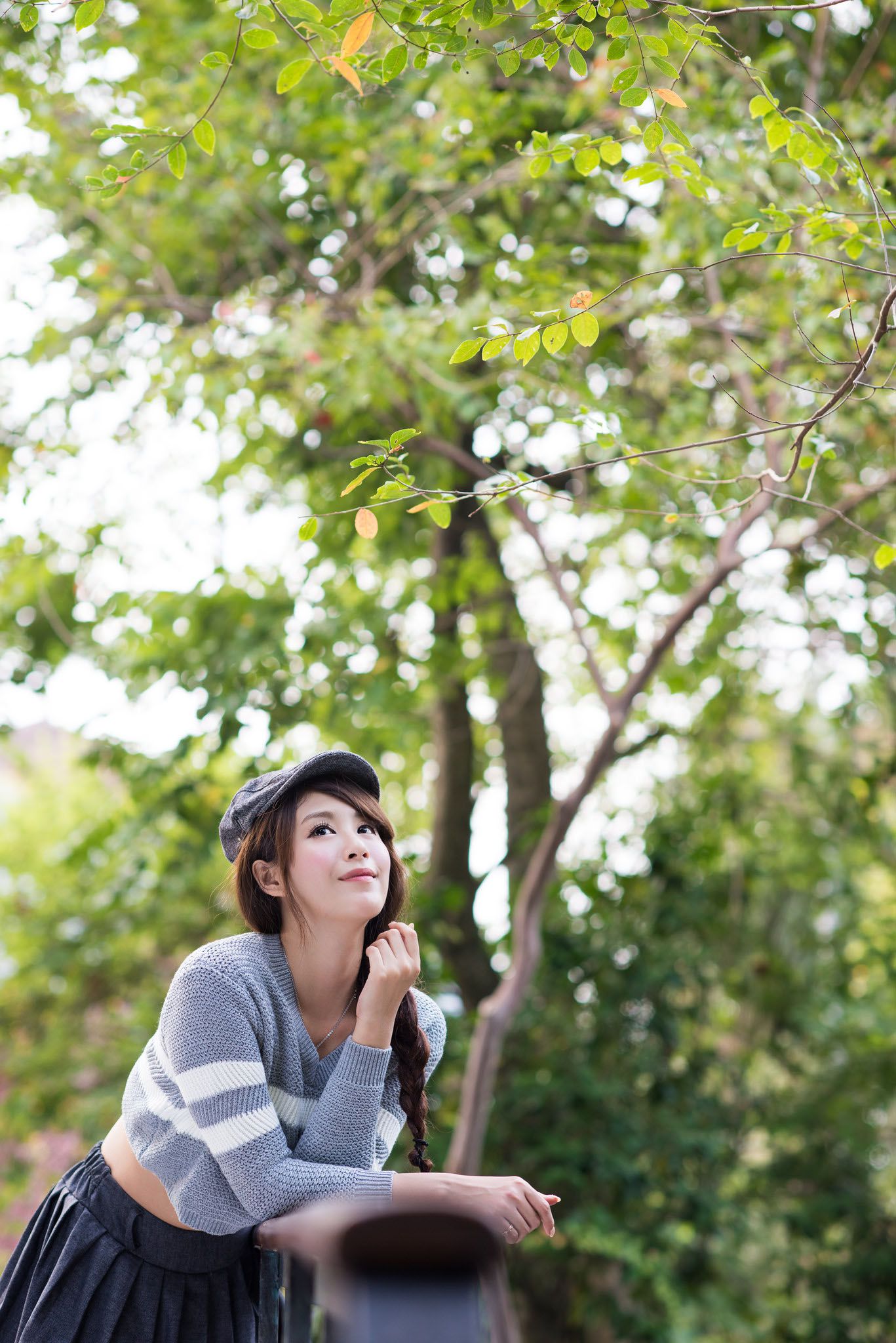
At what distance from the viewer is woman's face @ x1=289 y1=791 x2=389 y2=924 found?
152cm

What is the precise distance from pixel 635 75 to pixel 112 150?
2758mm

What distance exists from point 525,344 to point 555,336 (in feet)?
0.14

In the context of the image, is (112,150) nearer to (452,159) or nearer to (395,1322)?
(452,159)

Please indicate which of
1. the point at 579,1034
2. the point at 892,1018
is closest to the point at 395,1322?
the point at 579,1034

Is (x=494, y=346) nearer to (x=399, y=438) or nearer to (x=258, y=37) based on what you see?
(x=399, y=438)

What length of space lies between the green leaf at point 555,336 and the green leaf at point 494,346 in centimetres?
6

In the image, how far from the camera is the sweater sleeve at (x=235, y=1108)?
4.13ft

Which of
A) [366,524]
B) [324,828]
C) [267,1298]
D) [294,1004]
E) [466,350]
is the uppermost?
[466,350]

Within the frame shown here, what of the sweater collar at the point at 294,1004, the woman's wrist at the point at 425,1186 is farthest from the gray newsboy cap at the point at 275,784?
the woman's wrist at the point at 425,1186

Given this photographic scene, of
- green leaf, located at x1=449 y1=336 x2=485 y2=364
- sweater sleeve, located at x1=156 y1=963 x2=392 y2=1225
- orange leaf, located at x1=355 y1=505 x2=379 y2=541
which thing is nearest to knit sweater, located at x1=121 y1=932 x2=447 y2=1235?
sweater sleeve, located at x1=156 y1=963 x2=392 y2=1225

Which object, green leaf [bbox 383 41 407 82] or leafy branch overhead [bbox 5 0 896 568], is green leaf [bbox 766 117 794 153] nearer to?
leafy branch overhead [bbox 5 0 896 568]

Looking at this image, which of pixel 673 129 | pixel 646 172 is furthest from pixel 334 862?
pixel 646 172

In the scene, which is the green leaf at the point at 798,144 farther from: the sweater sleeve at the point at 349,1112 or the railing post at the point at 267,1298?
the railing post at the point at 267,1298

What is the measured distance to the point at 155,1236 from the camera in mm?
1424
